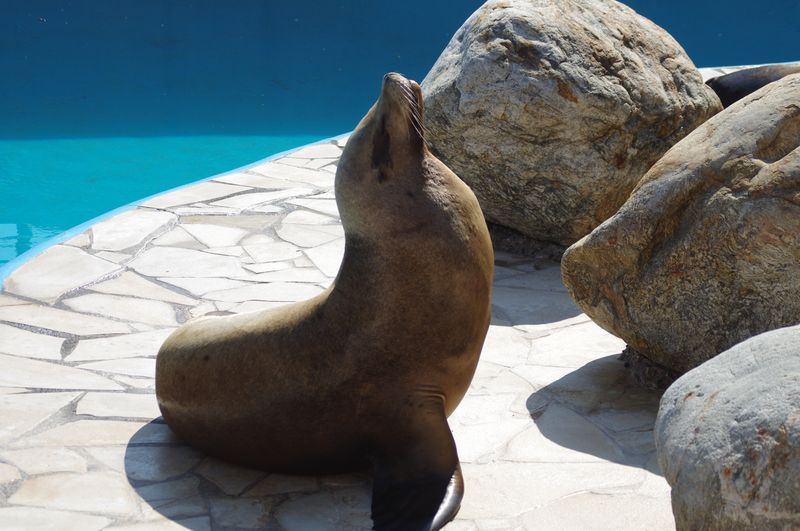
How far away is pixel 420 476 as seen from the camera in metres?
3.87

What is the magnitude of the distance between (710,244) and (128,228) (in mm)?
4660

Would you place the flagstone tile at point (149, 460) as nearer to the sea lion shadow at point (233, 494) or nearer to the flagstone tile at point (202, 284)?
the sea lion shadow at point (233, 494)

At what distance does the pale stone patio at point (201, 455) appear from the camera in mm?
3934

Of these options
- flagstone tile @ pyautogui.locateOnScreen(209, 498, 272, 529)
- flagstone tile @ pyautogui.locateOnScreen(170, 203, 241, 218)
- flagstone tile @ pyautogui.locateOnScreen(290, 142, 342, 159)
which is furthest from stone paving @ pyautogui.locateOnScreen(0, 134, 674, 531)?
flagstone tile @ pyautogui.locateOnScreen(290, 142, 342, 159)

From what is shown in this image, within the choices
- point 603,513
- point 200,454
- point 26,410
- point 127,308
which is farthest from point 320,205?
point 603,513

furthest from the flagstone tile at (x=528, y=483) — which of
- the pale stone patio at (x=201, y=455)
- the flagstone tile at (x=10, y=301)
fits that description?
the flagstone tile at (x=10, y=301)

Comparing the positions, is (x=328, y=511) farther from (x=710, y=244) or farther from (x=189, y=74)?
(x=189, y=74)

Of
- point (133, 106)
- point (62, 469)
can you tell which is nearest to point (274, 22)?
point (133, 106)

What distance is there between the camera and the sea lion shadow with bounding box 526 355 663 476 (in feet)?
14.5

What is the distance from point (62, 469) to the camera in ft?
14.0

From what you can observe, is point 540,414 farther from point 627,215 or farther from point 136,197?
point 136,197

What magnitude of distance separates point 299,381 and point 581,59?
11.3 ft

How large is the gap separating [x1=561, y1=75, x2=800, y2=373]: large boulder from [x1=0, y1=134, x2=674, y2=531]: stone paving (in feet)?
1.43

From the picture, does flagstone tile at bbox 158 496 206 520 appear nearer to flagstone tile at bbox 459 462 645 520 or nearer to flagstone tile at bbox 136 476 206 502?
flagstone tile at bbox 136 476 206 502
